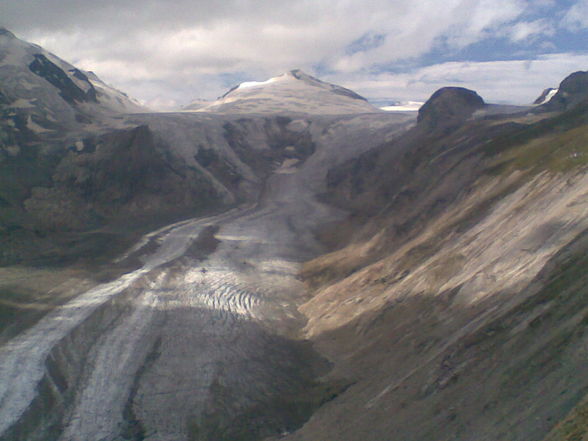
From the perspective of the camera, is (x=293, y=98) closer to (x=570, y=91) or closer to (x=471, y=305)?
(x=570, y=91)

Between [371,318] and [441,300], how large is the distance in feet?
12.1

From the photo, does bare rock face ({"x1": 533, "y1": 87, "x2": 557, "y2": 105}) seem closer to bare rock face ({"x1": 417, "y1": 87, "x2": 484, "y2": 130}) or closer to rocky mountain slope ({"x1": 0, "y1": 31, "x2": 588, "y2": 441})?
bare rock face ({"x1": 417, "y1": 87, "x2": 484, "y2": 130})

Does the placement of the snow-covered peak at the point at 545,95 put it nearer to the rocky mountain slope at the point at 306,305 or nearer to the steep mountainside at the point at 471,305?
the rocky mountain slope at the point at 306,305

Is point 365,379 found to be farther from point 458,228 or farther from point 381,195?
point 381,195

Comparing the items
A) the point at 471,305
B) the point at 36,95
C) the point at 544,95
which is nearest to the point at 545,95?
the point at 544,95

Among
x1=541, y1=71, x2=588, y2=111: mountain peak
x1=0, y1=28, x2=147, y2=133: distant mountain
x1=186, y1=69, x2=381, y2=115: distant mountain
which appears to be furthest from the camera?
x1=186, y1=69, x2=381, y2=115: distant mountain

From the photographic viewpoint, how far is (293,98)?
140 metres

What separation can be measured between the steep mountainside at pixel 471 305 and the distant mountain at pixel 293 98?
8447cm

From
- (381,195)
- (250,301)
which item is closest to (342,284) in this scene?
(250,301)

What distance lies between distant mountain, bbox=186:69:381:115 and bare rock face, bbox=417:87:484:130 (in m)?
43.7

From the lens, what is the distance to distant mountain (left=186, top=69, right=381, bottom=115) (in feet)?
410

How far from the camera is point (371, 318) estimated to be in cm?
2114

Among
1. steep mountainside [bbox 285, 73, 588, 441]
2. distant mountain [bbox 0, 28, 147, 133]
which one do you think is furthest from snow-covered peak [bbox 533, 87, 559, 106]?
distant mountain [bbox 0, 28, 147, 133]

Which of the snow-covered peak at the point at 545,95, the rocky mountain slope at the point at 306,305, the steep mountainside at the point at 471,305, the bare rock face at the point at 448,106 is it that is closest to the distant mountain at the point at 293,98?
the bare rock face at the point at 448,106
